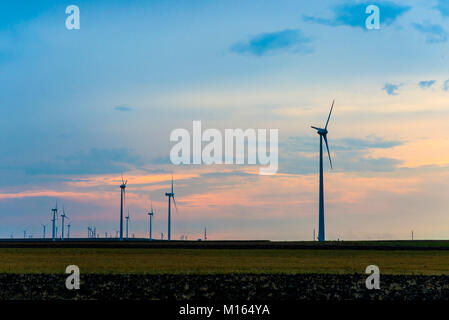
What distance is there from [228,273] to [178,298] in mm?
18294

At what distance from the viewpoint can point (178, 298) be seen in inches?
1446

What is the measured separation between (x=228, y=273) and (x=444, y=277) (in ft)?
55.2
